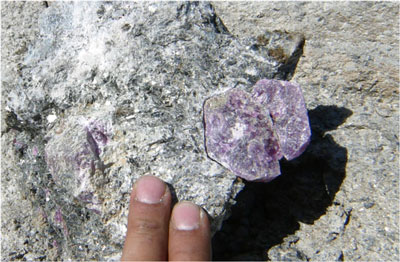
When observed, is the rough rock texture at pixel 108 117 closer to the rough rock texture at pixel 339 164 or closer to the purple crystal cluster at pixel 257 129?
the purple crystal cluster at pixel 257 129

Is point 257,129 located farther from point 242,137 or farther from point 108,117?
point 108,117

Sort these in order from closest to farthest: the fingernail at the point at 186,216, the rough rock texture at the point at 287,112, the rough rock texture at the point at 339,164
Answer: the fingernail at the point at 186,216 → the rough rock texture at the point at 287,112 → the rough rock texture at the point at 339,164

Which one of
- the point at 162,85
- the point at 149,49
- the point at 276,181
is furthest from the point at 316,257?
the point at 149,49

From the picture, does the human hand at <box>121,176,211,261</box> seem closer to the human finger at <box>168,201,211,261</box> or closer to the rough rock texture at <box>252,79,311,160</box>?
the human finger at <box>168,201,211,261</box>

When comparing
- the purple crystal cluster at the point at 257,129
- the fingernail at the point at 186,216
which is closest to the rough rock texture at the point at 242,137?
the purple crystal cluster at the point at 257,129

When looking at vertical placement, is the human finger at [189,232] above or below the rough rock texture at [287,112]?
below

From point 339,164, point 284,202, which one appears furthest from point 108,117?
point 339,164

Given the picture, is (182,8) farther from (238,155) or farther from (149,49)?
(238,155)
